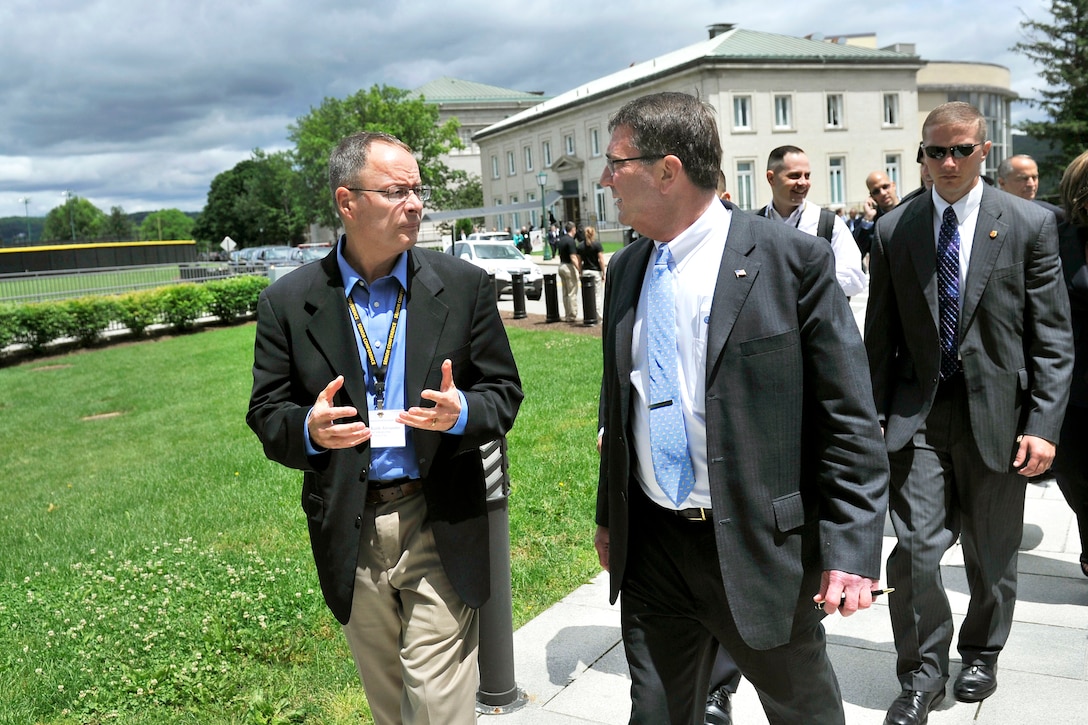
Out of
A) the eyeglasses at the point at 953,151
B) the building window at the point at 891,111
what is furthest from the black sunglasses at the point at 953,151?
the building window at the point at 891,111

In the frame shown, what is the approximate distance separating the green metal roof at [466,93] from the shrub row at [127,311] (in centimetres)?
8047

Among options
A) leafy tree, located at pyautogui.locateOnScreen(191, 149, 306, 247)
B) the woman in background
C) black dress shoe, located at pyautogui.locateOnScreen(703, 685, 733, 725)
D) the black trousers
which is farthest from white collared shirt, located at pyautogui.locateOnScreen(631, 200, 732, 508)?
leafy tree, located at pyautogui.locateOnScreen(191, 149, 306, 247)

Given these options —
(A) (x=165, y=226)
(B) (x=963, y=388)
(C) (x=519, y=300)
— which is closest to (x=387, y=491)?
(B) (x=963, y=388)

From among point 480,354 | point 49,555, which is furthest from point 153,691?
point 49,555

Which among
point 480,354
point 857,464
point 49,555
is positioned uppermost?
point 480,354

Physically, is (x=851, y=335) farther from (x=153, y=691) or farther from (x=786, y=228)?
(x=153, y=691)

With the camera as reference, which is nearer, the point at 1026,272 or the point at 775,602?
the point at 775,602

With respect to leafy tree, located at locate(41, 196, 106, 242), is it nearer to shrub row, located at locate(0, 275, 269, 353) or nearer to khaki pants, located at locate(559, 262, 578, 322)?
shrub row, located at locate(0, 275, 269, 353)

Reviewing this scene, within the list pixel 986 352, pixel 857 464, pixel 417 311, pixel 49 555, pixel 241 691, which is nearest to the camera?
pixel 857 464

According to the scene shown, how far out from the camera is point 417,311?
2.79 metres

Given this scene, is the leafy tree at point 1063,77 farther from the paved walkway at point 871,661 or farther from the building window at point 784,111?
the paved walkway at point 871,661

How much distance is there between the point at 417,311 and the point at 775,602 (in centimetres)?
131

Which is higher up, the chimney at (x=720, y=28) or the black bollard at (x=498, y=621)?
the chimney at (x=720, y=28)

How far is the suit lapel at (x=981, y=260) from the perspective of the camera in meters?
3.54
